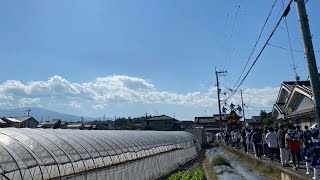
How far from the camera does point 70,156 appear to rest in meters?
10.0

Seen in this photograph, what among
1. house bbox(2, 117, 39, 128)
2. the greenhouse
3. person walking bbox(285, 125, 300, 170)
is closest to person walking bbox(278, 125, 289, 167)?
person walking bbox(285, 125, 300, 170)

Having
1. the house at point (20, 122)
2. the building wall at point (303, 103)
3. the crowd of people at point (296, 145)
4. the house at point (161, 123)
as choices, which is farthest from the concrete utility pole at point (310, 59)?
the house at point (161, 123)

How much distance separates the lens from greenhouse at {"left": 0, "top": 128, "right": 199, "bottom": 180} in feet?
25.2

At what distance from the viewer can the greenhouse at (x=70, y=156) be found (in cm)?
767

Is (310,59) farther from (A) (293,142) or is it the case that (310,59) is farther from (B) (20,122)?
(B) (20,122)

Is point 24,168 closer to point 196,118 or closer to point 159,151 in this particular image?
point 159,151

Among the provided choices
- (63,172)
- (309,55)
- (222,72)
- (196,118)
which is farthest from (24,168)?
(196,118)

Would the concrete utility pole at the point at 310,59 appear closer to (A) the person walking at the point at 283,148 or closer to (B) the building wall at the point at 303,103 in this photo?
(A) the person walking at the point at 283,148

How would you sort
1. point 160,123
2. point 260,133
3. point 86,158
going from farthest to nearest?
1. point 160,123
2. point 260,133
3. point 86,158

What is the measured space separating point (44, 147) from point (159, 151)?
12124 millimetres

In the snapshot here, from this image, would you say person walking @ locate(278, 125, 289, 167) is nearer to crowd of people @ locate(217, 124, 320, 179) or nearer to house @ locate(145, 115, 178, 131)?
crowd of people @ locate(217, 124, 320, 179)

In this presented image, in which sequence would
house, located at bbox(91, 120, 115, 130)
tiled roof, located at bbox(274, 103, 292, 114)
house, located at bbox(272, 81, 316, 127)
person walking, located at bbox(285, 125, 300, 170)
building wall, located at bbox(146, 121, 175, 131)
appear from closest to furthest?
person walking, located at bbox(285, 125, 300, 170) < house, located at bbox(272, 81, 316, 127) < tiled roof, located at bbox(274, 103, 292, 114) < building wall, located at bbox(146, 121, 175, 131) < house, located at bbox(91, 120, 115, 130)

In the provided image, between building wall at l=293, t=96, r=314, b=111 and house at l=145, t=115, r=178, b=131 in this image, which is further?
house at l=145, t=115, r=178, b=131

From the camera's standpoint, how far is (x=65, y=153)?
999 cm
